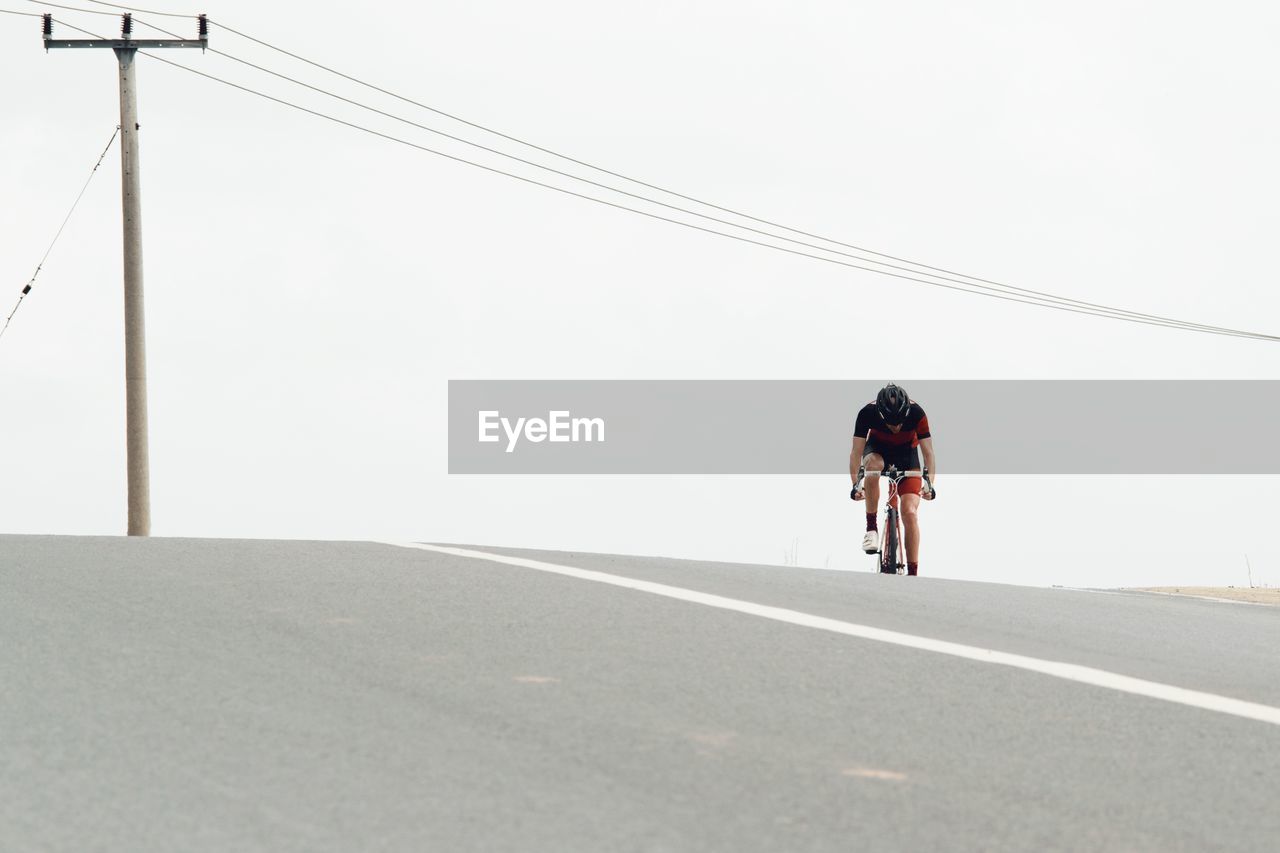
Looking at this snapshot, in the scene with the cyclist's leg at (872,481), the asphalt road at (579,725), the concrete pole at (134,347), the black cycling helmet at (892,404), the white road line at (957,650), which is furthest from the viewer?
the concrete pole at (134,347)

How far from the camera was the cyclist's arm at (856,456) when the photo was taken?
13977 millimetres

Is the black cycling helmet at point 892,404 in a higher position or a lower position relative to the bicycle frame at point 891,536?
higher

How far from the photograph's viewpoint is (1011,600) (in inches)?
398

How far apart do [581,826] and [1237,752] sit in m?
2.64

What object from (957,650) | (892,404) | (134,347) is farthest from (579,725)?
(134,347)

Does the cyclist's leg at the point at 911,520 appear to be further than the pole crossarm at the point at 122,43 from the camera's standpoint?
No

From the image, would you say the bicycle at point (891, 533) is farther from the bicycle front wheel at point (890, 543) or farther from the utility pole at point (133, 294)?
the utility pole at point (133, 294)

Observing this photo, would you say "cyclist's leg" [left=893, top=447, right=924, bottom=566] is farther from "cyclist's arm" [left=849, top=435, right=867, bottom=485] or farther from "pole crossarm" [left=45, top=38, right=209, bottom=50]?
"pole crossarm" [left=45, top=38, right=209, bottom=50]

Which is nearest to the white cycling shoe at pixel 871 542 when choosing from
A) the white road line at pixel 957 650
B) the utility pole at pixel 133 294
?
the white road line at pixel 957 650

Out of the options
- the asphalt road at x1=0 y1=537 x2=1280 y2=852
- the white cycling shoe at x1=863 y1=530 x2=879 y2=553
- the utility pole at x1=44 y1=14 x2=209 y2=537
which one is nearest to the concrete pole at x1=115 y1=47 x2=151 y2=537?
the utility pole at x1=44 y1=14 x2=209 y2=537

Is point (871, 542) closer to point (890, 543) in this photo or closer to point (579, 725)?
point (890, 543)

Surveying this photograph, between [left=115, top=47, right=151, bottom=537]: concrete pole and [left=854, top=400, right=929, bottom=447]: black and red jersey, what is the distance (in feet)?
48.8

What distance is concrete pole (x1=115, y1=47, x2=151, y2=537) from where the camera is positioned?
25250 mm

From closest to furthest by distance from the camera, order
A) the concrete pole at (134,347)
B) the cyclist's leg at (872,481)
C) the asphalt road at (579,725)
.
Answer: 1. the asphalt road at (579,725)
2. the cyclist's leg at (872,481)
3. the concrete pole at (134,347)
